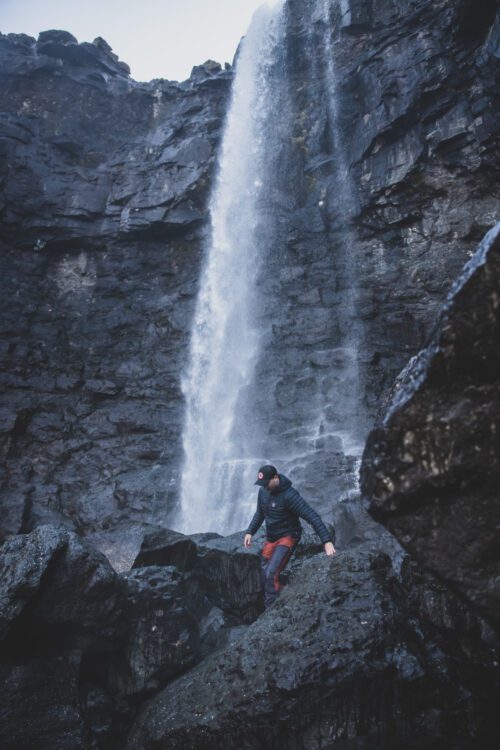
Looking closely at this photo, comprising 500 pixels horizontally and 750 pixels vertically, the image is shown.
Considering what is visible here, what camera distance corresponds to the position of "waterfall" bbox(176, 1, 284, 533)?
16172mm

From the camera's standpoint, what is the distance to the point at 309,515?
19.0ft

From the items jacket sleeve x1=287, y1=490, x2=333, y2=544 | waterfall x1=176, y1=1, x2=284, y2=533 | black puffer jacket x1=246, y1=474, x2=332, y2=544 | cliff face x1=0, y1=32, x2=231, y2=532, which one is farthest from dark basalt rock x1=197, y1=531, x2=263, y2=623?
cliff face x1=0, y1=32, x2=231, y2=532

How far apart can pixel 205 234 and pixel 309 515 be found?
1808cm

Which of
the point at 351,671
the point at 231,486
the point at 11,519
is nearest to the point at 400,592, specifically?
the point at 351,671

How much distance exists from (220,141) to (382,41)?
807 cm

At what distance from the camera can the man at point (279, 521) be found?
5805 mm

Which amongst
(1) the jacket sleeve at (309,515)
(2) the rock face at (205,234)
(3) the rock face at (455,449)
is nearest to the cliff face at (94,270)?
(2) the rock face at (205,234)

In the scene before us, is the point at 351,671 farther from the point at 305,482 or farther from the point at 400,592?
the point at 305,482

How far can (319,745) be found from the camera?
4.10m

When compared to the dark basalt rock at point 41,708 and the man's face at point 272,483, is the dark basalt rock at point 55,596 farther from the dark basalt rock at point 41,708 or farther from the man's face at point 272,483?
the man's face at point 272,483

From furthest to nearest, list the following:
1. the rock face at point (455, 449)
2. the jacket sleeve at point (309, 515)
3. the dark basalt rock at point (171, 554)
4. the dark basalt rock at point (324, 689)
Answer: the dark basalt rock at point (171, 554)
the jacket sleeve at point (309, 515)
the dark basalt rock at point (324, 689)
the rock face at point (455, 449)

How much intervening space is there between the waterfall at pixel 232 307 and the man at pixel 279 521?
9034 mm

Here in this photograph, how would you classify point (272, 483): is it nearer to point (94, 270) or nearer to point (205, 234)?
point (205, 234)

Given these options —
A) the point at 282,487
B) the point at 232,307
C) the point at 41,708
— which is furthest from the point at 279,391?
the point at 41,708
